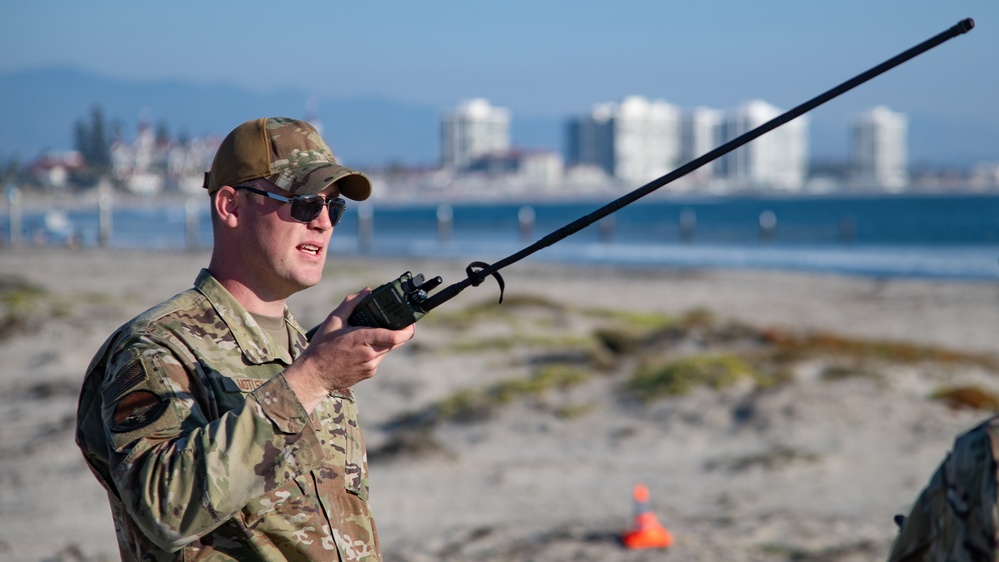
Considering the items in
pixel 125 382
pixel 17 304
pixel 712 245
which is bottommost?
pixel 712 245

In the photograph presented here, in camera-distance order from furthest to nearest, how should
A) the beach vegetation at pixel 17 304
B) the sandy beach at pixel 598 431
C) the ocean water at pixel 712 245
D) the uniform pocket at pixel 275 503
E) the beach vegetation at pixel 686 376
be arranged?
the ocean water at pixel 712 245 < the beach vegetation at pixel 17 304 < the beach vegetation at pixel 686 376 < the sandy beach at pixel 598 431 < the uniform pocket at pixel 275 503

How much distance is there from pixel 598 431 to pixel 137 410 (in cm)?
884

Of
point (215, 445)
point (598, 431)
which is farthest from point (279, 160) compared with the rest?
point (598, 431)

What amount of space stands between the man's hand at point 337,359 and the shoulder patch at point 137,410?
256mm

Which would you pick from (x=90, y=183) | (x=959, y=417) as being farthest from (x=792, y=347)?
(x=90, y=183)

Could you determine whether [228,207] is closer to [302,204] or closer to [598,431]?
[302,204]

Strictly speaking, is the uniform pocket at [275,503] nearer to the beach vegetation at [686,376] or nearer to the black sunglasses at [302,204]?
the black sunglasses at [302,204]

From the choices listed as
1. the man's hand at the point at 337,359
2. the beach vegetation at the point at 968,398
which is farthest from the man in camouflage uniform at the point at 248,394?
the beach vegetation at the point at 968,398

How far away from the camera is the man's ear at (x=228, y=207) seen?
2.41 meters

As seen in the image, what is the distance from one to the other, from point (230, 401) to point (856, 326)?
17.4 m

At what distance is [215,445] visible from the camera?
1954mm

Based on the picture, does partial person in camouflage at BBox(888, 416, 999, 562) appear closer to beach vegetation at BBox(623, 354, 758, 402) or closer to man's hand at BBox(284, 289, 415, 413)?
man's hand at BBox(284, 289, 415, 413)

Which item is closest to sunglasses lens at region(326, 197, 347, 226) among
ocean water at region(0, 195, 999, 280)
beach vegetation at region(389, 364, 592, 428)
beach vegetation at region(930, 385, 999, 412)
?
beach vegetation at region(389, 364, 592, 428)

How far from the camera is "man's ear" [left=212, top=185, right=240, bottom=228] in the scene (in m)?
2.41
